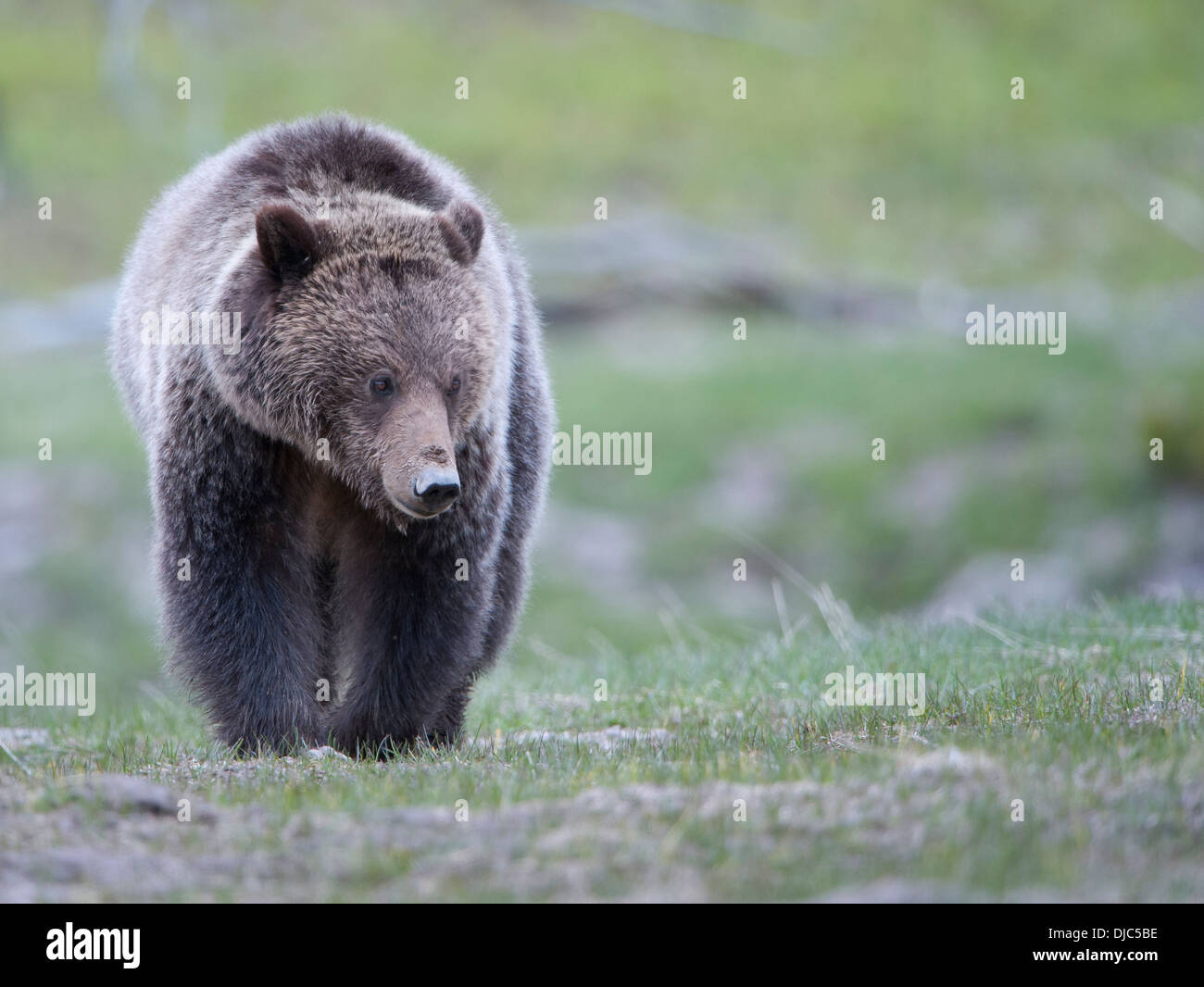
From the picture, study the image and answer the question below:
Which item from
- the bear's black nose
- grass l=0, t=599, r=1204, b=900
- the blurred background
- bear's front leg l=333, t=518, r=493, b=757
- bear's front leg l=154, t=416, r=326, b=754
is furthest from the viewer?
the blurred background

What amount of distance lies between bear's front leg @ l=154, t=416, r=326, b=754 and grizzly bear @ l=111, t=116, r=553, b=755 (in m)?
0.01

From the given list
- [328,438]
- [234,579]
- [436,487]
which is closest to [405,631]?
[234,579]

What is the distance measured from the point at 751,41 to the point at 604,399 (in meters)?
17.1

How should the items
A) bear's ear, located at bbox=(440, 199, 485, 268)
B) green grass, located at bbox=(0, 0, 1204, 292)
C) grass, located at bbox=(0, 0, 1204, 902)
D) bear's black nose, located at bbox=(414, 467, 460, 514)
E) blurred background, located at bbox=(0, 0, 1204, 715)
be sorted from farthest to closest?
green grass, located at bbox=(0, 0, 1204, 292), blurred background, located at bbox=(0, 0, 1204, 715), bear's ear, located at bbox=(440, 199, 485, 268), bear's black nose, located at bbox=(414, 467, 460, 514), grass, located at bbox=(0, 0, 1204, 902)

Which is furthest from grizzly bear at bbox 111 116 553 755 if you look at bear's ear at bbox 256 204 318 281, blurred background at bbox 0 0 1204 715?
blurred background at bbox 0 0 1204 715

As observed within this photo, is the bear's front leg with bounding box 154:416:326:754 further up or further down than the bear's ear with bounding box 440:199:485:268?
further down

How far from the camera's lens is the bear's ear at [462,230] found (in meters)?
6.97

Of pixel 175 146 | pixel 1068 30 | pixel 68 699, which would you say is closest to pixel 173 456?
pixel 68 699

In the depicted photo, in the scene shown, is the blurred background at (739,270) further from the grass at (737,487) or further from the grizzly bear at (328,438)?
the grizzly bear at (328,438)

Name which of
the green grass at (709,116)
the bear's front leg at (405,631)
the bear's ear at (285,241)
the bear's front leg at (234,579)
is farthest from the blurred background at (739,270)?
the bear's ear at (285,241)

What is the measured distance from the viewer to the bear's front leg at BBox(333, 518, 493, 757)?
23.2 ft

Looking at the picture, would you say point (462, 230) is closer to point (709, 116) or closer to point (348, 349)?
point (348, 349)

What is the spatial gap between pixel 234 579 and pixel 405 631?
86 cm

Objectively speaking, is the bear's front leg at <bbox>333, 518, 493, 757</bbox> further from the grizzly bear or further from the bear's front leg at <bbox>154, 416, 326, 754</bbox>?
the bear's front leg at <bbox>154, 416, 326, 754</bbox>
